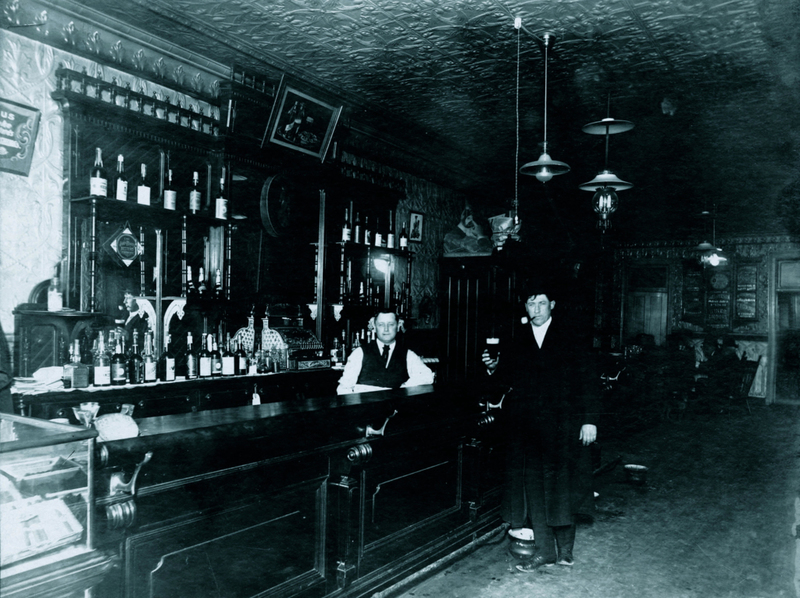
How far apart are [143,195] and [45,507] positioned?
3.09m

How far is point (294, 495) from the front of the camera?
109 inches

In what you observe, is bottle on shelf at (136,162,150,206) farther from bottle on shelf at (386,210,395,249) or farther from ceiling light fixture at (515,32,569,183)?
bottle on shelf at (386,210,395,249)

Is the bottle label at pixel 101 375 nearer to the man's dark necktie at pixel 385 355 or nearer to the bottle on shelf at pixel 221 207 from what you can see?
the bottle on shelf at pixel 221 207

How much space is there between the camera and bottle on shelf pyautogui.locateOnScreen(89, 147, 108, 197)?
157 inches

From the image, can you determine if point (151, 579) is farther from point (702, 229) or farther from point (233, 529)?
point (702, 229)

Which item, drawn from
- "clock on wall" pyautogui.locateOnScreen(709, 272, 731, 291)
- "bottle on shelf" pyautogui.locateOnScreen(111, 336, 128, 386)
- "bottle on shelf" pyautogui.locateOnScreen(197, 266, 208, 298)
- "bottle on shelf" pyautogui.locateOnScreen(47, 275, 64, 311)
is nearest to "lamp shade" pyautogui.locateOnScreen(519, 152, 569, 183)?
"bottle on shelf" pyautogui.locateOnScreen(197, 266, 208, 298)

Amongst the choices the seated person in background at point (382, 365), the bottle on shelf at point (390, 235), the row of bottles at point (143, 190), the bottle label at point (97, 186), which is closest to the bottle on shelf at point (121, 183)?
the row of bottles at point (143, 190)

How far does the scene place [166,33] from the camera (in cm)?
428

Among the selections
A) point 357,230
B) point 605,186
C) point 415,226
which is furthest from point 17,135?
point 415,226

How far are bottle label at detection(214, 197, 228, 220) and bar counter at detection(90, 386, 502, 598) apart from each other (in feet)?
6.93

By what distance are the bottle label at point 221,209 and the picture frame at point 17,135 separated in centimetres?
131

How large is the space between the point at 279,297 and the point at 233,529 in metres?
3.19

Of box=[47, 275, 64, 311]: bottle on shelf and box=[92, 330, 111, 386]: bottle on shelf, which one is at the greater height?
box=[47, 275, 64, 311]: bottle on shelf

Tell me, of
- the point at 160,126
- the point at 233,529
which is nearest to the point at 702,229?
the point at 160,126
